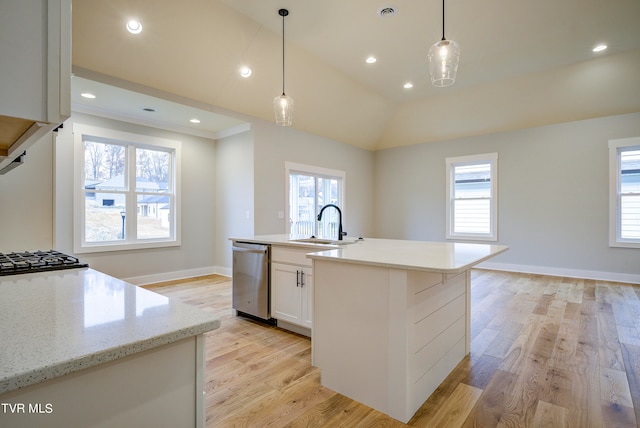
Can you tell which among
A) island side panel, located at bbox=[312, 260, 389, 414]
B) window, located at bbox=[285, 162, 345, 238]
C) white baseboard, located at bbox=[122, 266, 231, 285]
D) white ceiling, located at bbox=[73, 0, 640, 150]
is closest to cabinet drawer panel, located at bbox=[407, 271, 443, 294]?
island side panel, located at bbox=[312, 260, 389, 414]

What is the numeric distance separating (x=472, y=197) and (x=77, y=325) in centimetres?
686

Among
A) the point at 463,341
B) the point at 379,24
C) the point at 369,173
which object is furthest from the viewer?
the point at 369,173

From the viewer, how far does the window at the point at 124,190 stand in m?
4.29

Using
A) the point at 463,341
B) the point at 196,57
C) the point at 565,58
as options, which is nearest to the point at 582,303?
the point at 463,341

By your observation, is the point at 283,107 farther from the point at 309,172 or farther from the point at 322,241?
the point at 309,172

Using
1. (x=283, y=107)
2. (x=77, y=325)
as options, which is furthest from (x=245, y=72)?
(x=77, y=325)

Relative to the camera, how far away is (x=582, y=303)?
384 cm

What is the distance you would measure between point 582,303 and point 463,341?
8.38 ft

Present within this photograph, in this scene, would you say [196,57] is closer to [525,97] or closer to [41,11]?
[41,11]

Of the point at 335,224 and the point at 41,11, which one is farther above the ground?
the point at 41,11

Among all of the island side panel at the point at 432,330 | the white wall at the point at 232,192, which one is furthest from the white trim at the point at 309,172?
the island side panel at the point at 432,330

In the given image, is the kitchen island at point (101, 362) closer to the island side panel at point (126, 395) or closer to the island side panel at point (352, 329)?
the island side panel at point (126, 395)

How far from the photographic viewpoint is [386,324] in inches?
68.8

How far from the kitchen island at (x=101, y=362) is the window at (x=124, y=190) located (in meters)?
4.12
